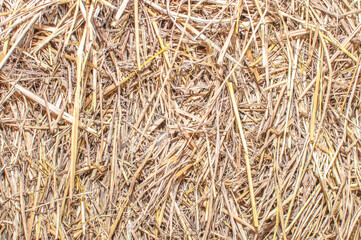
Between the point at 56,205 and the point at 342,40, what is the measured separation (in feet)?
3.64

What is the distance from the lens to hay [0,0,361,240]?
0.89 meters

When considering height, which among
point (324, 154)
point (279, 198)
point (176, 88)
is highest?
point (176, 88)

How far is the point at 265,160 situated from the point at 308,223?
0.24 meters

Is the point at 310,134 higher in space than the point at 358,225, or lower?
higher

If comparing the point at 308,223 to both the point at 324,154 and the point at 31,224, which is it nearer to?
the point at 324,154

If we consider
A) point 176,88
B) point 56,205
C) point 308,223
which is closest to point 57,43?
point 176,88

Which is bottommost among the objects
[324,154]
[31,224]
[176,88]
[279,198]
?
[31,224]

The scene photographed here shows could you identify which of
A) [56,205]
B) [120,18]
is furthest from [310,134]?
[56,205]

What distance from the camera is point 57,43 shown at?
95 centimetres

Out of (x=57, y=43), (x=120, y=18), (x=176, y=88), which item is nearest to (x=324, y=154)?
(x=176, y=88)

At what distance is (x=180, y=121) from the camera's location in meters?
0.92

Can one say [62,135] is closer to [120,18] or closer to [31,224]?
[31,224]

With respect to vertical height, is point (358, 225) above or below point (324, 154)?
below

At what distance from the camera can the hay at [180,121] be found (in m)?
0.89
